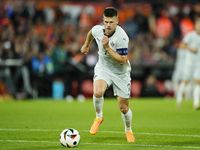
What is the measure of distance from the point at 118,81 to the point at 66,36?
13826mm

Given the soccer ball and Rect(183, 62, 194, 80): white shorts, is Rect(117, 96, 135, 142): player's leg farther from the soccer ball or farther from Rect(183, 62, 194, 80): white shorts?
Rect(183, 62, 194, 80): white shorts

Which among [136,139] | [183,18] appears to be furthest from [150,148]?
[183,18]

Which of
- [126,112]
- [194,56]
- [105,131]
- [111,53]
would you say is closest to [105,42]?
[111,53]

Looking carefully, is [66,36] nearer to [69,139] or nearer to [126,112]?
[126,112]

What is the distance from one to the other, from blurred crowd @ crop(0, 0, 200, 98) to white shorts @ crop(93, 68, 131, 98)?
1070cm

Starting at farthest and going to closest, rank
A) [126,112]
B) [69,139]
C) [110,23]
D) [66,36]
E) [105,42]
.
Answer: [66,36] < [126,112] < [110,23] < [105,42] < [69,139]

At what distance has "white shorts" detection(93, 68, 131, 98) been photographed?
7.28 meters

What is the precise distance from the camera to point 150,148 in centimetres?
635

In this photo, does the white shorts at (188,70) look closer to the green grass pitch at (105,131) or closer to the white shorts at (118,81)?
the green grass pitch at (105,131)

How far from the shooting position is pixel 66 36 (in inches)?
823

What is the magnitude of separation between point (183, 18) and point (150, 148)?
19.0 meters

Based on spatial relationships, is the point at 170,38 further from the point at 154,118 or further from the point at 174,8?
the point at 154,118

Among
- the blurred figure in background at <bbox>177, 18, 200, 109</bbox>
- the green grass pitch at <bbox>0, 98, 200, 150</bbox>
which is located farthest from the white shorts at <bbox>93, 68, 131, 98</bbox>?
the blurred figure in background at <bbox>177, 18, 200, 109</bbox>

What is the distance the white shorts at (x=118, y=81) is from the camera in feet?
23.9
